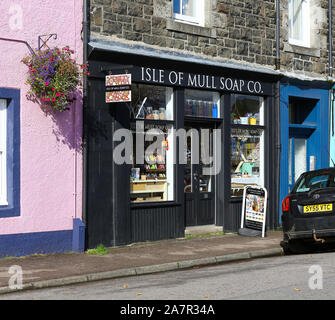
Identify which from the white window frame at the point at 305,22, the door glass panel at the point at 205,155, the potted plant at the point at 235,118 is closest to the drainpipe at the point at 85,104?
the door glass panel at the point at 205,155

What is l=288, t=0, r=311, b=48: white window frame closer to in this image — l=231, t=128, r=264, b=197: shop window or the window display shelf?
l=231, t=128, r=264, b=197: shop window

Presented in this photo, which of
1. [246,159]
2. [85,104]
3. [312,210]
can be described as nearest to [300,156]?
[246,159]

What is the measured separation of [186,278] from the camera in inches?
350

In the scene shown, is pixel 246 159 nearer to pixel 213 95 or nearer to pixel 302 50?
pixel 213 95

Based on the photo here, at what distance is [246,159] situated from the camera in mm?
15266

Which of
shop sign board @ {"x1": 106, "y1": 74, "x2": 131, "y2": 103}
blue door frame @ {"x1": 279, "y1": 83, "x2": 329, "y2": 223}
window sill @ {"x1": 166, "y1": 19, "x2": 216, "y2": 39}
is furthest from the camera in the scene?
blue door frame @ {"x1": 279, "y1": 83, "x2": 329, "y2": 223}

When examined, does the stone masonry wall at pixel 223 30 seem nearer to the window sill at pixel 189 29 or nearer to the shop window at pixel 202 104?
the window sill at pixel 189 29

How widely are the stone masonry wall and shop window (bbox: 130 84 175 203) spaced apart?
1.13 meters

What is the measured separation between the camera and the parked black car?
10.5 metres

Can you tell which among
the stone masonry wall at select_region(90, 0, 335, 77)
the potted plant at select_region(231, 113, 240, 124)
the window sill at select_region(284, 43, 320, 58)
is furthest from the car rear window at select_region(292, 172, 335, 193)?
the window sill at select_region(284, 43, 320, 58)

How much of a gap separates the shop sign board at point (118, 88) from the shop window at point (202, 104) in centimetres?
247
